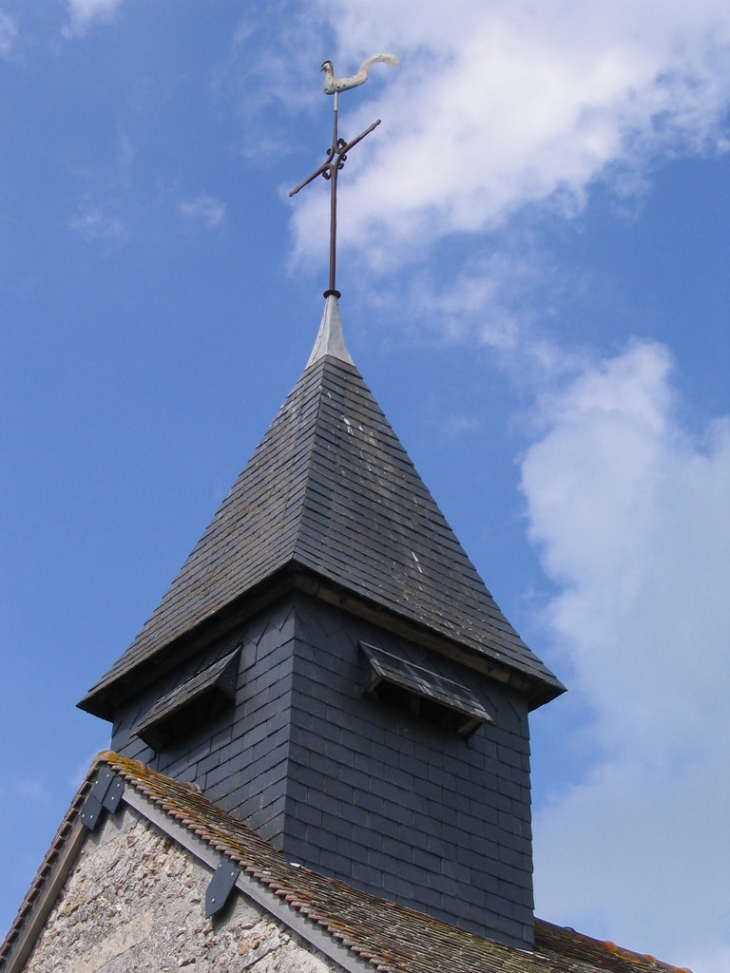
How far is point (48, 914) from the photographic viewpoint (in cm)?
1384

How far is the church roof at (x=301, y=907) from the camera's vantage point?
1138 cm

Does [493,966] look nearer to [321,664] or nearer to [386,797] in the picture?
[386,797]

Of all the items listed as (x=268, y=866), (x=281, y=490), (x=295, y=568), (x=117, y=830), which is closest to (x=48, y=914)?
(x=117, y=830)

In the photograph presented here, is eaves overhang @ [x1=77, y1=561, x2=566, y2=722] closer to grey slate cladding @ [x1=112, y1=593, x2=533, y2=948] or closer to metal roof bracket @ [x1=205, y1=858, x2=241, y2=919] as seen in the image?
grey slate cladding @ [x1=112, y1=593, x2=533, y2=948]

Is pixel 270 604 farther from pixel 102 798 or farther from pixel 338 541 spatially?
pixel 102 798

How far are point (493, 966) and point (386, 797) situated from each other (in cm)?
229

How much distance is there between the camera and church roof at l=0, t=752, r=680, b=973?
448 inches

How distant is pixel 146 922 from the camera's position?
12.8m

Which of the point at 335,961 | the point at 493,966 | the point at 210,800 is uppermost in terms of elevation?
the point at 210,800

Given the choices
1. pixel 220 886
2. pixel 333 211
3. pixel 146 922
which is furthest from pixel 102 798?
pixel 333 211

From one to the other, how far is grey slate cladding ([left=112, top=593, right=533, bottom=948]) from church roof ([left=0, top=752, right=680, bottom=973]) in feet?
0.90

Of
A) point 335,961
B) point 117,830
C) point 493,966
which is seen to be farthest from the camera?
point 117,830

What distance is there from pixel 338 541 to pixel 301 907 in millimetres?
5059

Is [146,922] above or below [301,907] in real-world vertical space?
above
